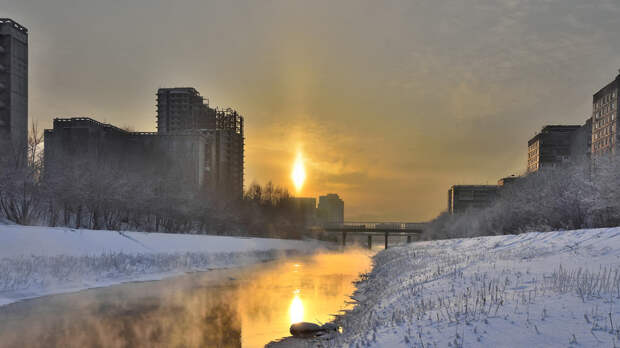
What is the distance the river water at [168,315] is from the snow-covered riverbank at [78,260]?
2.36m

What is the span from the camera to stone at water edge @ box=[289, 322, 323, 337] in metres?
15.9

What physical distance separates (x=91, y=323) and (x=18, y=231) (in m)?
17.5

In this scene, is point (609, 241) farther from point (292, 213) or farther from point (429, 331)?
point (292, 213)

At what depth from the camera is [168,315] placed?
18.9 metres

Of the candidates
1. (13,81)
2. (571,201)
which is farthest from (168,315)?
(13,81)

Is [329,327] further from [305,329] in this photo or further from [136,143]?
[136,143]

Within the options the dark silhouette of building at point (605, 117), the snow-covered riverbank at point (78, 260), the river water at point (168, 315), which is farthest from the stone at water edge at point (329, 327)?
the dark silhouette of building at point (605, 117)

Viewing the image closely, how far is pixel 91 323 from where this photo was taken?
1705 cm

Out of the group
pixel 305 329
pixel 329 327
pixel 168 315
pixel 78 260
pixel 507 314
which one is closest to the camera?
pixel 507 314

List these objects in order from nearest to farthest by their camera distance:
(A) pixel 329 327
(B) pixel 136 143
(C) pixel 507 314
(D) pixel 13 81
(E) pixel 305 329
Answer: (C) pixel 507 314, (E) pixel 305 329, (A) pixel 329 327, (D) pixel 13 81, (B) pixel 136 143

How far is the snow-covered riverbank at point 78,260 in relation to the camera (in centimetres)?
2472

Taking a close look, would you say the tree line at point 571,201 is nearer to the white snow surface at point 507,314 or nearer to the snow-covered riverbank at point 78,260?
the white snow surface at point 507,314

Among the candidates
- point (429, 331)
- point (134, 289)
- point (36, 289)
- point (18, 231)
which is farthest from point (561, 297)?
point (18, 231)

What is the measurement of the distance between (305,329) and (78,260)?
2231 cm
